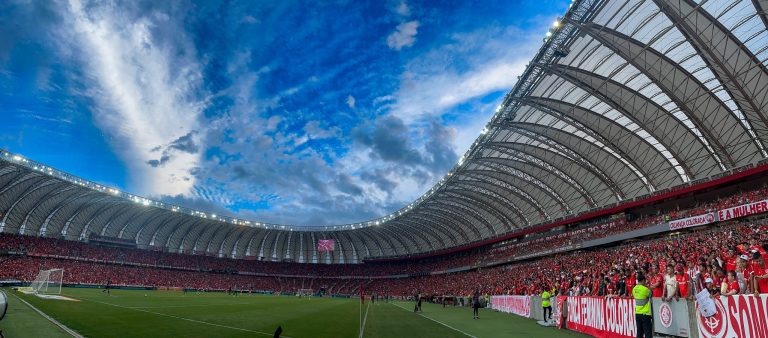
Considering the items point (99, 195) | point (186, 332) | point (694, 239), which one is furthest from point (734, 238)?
point (99, 195)

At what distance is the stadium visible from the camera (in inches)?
552

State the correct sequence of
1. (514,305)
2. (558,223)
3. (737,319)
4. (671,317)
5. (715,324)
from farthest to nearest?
1. (558,223)
2. (514,305)
3. (671,317)
4. (715,324)
5. (737,319)

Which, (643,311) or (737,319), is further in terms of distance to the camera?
(643,311)

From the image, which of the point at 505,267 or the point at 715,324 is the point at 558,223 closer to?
the point at 505,267

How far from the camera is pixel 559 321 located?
17750 mm

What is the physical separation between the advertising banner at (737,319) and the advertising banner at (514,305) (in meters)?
16.1

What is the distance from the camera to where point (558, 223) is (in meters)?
56.1

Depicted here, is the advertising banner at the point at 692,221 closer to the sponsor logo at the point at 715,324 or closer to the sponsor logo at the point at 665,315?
the sponsor logo at the point at 665,315

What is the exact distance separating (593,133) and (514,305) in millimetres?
17935

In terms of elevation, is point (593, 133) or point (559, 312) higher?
point (593, 133)

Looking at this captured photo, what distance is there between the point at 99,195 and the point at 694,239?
71860mm

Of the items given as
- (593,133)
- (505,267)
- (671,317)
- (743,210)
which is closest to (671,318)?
(671,317)

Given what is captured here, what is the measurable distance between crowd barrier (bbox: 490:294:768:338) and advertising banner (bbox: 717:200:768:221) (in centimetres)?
1937

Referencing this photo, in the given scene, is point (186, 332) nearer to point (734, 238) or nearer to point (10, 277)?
point (734, 238)
